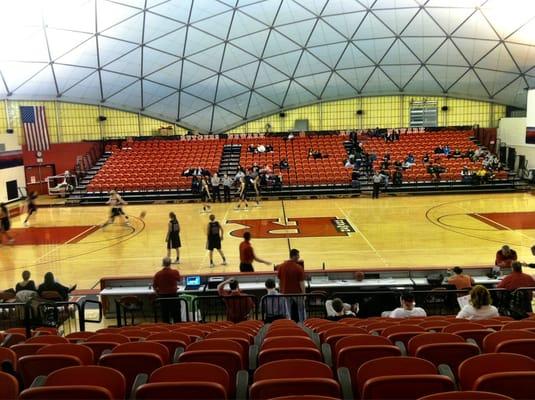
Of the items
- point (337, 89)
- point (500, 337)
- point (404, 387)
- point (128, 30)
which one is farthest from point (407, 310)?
point (337, 89)

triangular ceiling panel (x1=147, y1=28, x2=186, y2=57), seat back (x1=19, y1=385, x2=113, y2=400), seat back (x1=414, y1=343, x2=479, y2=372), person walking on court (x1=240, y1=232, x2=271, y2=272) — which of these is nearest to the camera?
seat back (x1=19, y1=385, x2=113, y2=400)

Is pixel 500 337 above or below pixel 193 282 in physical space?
above

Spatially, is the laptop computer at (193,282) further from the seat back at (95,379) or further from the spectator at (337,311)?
the seat back at (95,379)

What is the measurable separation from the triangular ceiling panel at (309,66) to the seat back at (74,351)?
33830 millimetres

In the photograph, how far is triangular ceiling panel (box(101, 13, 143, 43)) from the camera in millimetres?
30812

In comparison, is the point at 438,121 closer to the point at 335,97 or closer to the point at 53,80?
the point at 335,97

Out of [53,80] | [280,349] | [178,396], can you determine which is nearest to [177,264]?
[280,349]

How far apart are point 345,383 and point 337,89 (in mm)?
39103

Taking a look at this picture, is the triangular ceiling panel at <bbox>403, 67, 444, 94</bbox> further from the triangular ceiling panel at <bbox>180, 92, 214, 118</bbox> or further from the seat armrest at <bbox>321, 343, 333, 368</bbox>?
the seat armrest at <bbox>321, 343, 333, 368</bbox>

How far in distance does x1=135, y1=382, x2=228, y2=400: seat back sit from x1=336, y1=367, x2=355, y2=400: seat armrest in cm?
108

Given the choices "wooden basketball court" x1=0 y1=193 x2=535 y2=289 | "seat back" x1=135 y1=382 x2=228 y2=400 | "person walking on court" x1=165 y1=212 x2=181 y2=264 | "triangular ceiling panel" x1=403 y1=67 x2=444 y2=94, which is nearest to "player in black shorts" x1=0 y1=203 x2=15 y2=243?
"wooden basketball court" x1=0 y1=193 x2=535 y2=289

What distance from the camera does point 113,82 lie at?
36.9 metres

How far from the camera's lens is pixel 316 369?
3578 mm

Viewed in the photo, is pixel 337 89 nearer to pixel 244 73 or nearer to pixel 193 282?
pixel 244 73
